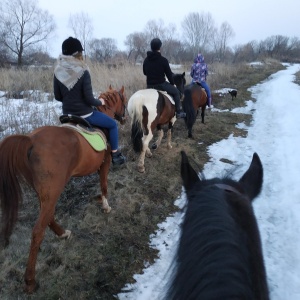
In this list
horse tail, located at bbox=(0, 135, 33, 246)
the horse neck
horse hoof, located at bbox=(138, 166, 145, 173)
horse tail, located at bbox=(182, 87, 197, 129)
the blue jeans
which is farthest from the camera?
horse tail, located at bbox=(182, 87, 197, 129)

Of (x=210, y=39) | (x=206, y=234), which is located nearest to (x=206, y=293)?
(x=206, y=234)

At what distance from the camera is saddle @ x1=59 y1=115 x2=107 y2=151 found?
3.04 m

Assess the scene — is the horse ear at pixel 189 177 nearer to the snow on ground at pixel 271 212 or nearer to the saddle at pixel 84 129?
the snow on ground at pixel 271 212

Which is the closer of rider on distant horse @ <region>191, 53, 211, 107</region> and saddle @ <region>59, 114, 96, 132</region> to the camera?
saddle @ <region>59, 114, 96, 132</region>

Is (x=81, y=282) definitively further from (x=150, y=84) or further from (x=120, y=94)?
(x=150, y=84)

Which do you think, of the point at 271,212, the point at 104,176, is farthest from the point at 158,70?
the point at 271,212

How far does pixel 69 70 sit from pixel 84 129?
0.67m

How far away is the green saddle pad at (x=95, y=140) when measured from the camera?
121 inches

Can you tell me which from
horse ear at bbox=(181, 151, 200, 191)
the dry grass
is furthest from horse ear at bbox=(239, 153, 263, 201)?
the dry grass

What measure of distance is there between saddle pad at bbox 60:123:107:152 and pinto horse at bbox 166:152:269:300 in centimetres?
201

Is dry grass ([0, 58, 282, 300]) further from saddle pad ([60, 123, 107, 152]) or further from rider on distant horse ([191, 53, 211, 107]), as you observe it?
rider on distant horse ([191, 53, 211, 107])

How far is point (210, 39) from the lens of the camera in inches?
1972

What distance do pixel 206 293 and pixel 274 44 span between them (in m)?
89.8

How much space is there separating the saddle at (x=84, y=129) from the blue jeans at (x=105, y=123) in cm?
19
